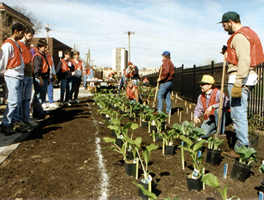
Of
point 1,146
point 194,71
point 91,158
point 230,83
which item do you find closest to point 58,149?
point 91,158

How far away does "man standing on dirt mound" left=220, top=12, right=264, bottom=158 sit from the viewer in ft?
10.3

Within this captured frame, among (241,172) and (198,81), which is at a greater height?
(198,81)

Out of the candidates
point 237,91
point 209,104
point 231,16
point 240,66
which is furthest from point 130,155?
point 231,16

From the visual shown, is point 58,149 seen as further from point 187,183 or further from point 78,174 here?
point 187,183

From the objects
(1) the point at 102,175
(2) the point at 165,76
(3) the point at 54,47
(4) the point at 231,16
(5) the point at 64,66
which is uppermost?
(3) the point at 54,47

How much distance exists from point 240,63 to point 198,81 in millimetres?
7637

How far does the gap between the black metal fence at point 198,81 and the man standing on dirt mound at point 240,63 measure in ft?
11.9

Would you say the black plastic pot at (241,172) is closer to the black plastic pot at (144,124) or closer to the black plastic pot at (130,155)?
the black plastic pot at (130,155)

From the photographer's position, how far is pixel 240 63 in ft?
10.4

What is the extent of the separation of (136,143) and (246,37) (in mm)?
2052

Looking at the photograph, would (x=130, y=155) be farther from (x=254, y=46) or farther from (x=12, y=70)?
(x=12, y=70)

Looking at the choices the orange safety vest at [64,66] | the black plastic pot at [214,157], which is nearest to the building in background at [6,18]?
the orange safety vest at [64,66]

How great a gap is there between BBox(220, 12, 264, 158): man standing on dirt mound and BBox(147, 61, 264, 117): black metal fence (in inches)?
143

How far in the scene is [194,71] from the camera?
11305 mm
